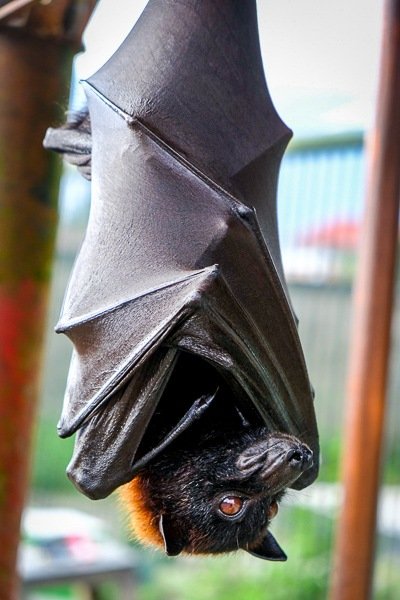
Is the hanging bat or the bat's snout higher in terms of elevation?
the hanging bat

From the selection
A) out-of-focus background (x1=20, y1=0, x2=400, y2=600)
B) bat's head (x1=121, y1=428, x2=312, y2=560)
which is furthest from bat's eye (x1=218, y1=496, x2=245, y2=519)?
out-of-focus background (x1=20, y1=0, x2=400, y2=600)

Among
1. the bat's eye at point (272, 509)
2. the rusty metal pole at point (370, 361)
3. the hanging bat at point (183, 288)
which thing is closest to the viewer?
the hanging bat at point (183, 288)

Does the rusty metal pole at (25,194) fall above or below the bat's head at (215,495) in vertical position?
above

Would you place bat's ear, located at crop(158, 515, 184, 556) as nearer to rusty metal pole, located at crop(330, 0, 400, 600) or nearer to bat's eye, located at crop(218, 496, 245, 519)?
bat's eye, located at crop(218, 496, 245, 519)

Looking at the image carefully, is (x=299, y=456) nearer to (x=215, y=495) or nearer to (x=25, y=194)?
(x=215, y=495)

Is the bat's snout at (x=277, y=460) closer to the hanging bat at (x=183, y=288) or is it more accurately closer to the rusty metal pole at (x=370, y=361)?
the hanging bat at (x=183, y=288)

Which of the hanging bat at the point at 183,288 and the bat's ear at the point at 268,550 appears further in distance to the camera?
the bat's ear at the point at 268,550

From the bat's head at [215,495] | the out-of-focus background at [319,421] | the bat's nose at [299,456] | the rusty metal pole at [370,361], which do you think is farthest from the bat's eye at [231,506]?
the out-of-focus background at [319,421]

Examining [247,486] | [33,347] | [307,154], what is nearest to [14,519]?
[33,347]
